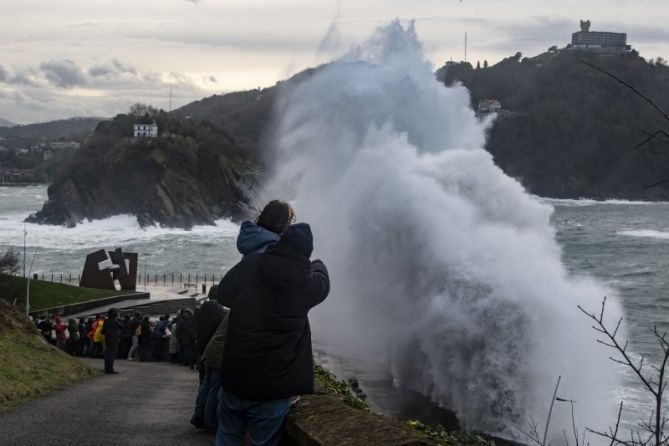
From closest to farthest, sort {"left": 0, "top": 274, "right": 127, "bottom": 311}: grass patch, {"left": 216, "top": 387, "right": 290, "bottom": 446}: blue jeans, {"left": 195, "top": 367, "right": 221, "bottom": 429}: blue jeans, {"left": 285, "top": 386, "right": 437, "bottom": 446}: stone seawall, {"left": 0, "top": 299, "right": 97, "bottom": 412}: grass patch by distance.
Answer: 1. {"left": 285, "top": 386, "right": 437, "bottom": 446}: stone seawall
2. {"left": 216, "top": 387, "right": 290, "bottom": 446}: blue jeans
3. {"left": 195, "top": 367, "right": 221, "bottom": 429}: blue jeans
4. {"left": 0, "top": 299, "right": 97, "bottom": 412}: grass patch
5. {"left": 0, "top": 274, "right": 127, "bottom": 311}: grass patch

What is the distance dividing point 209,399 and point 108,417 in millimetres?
1895

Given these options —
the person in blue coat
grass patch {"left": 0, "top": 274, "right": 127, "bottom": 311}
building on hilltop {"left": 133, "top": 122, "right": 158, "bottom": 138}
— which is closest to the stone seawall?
the person in blue coat

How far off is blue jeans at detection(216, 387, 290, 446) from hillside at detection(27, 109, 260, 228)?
122171mm

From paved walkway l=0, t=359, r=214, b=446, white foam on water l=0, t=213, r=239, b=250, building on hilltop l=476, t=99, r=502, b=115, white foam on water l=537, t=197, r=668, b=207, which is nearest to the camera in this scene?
paved walkway l=0, t=359, r=214, b=446

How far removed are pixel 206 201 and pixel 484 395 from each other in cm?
11564

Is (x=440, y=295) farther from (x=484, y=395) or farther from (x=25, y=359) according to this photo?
(x=25, y=359)

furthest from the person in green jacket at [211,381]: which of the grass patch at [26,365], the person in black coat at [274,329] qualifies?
the grass patch at [26,365]

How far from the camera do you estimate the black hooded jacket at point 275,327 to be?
5.10m

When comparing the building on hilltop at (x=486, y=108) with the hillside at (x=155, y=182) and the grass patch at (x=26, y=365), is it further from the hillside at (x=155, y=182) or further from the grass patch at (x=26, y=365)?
the grass patch at (x=26, y=365)

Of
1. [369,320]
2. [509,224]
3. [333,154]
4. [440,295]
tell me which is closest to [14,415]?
[440,295]

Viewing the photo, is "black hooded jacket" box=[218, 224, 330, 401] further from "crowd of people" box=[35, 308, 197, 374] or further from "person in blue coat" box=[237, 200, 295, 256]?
"crowd of people" box=[35, 308, 197, 374]

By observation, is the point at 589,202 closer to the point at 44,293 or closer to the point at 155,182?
the point at 155,182

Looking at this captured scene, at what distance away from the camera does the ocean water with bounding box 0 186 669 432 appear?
39.6 m

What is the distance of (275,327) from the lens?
5.12 meters
